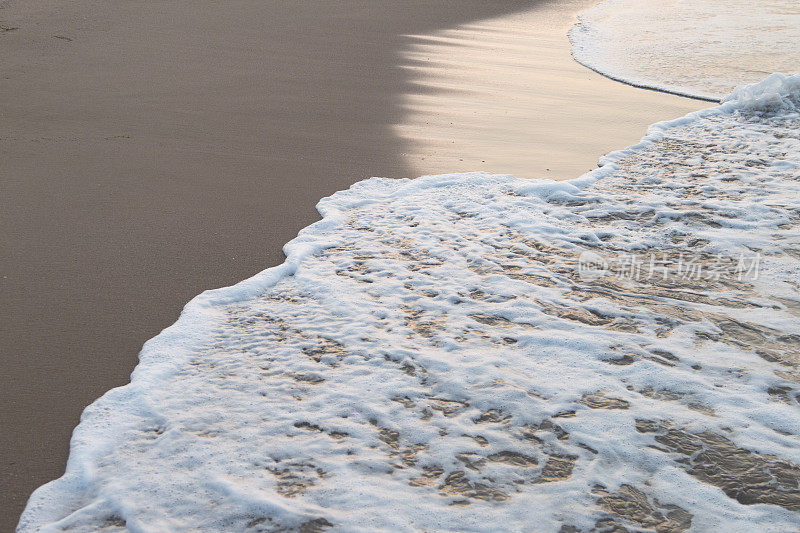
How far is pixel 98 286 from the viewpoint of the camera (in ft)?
11.4

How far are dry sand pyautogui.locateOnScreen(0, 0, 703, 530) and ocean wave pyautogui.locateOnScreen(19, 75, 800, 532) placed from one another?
1.00ft

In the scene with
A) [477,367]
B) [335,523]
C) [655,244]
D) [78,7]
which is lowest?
[335,523]

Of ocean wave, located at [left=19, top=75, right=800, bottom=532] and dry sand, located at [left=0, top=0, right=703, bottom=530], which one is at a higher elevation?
dry sand, located at [left=0, top=0, right=703, bottom=530]

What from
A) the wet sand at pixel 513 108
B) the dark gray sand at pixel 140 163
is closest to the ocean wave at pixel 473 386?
the dark gray sand at pixel 140 163

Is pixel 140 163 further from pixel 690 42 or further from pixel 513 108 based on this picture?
pixel 690 42

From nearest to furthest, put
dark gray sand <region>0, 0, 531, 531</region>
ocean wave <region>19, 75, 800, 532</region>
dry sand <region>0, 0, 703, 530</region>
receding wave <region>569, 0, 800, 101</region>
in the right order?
ocean wave <region>19, 75, 800, 532</region>
dark gray sand <region>0, 0, 531, 531</region>
dry sand <region>0, 0, 703, 530</region>
receding wave <region>569, 0, 800, 101</region>

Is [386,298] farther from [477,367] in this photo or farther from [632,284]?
[632,284]

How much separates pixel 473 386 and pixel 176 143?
3.49m

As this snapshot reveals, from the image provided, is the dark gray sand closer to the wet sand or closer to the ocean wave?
the ocean wave

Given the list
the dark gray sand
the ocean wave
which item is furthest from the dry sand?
the ocean wave

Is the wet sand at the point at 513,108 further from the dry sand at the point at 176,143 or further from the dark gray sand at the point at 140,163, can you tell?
the dark gray sand at the point at 140,163

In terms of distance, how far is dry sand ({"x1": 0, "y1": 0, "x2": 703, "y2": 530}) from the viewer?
10.2 feet

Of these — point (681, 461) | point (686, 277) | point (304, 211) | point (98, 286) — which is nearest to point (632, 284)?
point (686, 277)

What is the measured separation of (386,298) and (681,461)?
169cm
